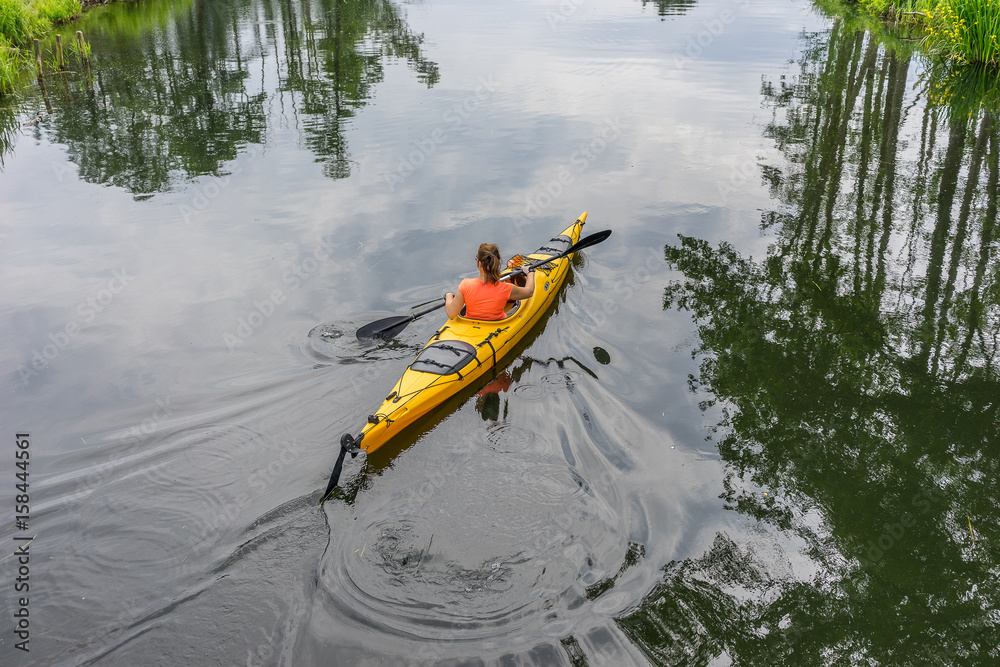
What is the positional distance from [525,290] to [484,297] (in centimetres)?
56

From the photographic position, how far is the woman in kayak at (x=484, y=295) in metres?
6.27

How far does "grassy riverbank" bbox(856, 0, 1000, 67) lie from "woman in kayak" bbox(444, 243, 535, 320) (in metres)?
13.1

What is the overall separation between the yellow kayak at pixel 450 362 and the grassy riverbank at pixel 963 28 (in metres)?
12.4

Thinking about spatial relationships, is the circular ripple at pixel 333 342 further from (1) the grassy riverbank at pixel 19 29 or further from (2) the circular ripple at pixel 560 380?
(1) the grassy riverbank at pixel 19 29

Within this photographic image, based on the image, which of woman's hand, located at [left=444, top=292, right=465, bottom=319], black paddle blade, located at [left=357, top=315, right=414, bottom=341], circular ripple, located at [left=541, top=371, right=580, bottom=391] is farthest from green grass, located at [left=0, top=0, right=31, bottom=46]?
circular ripple, located at [left=541, top=371, right=580, bottom=391]

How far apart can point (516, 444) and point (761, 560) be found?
6.58ft

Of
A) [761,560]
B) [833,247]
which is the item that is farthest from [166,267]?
[833,247]

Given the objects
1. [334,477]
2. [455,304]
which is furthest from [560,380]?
[334,477]

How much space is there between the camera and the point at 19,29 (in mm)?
16859

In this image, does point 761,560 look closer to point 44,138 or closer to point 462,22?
point 44,138

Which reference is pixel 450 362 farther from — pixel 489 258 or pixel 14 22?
pixel 14 22

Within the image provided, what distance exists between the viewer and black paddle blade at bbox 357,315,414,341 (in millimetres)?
6512

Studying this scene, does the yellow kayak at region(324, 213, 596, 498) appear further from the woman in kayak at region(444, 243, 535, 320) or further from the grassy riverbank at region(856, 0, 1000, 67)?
the grassy riverbank at region(856, 0, 1000, 67)

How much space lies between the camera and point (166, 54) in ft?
59.2
